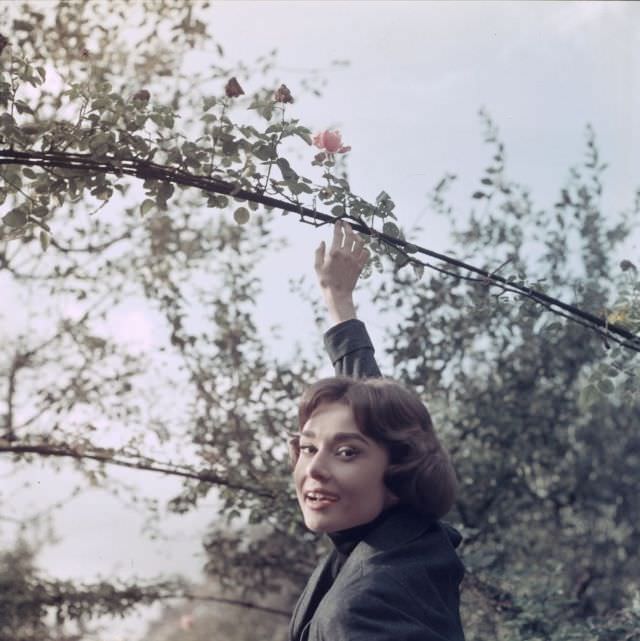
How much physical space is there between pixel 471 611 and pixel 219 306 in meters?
1.72

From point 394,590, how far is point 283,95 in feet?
4.04

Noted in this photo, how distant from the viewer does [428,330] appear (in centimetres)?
467

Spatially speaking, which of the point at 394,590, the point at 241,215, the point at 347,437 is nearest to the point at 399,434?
the point at 347,437

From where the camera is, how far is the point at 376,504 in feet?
7.34

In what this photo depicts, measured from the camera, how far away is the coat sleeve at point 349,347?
8.66 ft

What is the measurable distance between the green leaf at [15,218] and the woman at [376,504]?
867mm

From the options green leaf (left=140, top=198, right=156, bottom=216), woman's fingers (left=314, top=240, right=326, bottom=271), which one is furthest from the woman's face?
green leaf (left=140, top=198, right=156, bottom=216)

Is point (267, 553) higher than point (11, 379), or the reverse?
point (11, 379)

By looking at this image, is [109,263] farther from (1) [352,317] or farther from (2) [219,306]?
(1) [352,317]

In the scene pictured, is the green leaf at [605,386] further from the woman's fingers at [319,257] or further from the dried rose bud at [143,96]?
the dried rose bud at [143,96]

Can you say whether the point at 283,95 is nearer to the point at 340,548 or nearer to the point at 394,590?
the point at 340,548

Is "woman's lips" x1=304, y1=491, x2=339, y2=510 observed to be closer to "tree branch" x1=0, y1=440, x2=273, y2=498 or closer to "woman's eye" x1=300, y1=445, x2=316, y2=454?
"woman's eye" x1=300, y1=445, x2=316, y2=454

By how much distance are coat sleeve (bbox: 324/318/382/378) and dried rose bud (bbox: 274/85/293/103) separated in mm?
→ 601

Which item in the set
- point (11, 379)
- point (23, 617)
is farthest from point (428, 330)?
point (23, 617)
